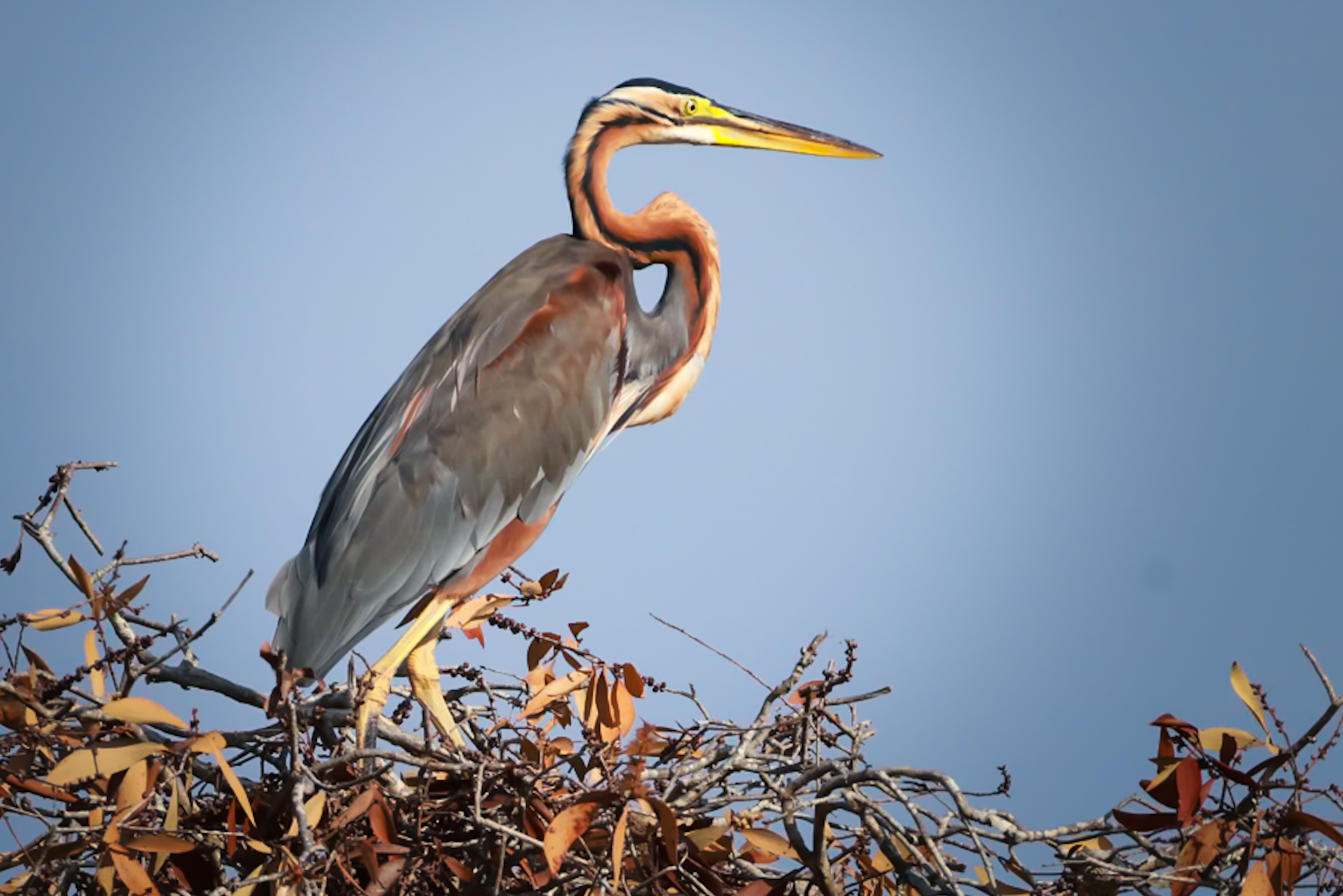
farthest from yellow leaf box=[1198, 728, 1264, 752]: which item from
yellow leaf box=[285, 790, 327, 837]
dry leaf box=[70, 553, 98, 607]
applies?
dry leaf box=[70, 553, 98, 607]

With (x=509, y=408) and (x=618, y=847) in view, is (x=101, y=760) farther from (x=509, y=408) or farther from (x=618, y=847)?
(x=509, y=408)

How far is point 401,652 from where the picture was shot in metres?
2.51

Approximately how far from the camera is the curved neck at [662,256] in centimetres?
306

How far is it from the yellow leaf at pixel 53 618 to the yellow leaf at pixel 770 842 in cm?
97

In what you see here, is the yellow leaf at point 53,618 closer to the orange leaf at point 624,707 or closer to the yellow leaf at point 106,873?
the yellow leaf at point 106,873

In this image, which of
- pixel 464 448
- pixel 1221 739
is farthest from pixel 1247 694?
pixel 464 448

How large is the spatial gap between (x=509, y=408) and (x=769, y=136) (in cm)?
100

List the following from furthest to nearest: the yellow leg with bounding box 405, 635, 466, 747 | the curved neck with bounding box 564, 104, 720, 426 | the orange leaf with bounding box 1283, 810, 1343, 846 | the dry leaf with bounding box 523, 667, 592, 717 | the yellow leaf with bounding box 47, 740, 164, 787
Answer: the curved neck with bounding box 564, 104, 720, 426
the yellow leg with bounding box 405, 635, 466, 747
the dry leaf with bounding box 523, 667, 592, 717
the yellow leaf with bounding box 47, 740, 164, 787
the orange leaf with bounding box 1283, 810, 1343, 846

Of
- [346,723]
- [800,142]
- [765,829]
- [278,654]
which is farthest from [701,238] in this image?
[278,654]

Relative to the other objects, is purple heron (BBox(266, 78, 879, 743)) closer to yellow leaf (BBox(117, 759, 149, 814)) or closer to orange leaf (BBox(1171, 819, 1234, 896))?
yellow leaf (BBox(117, 759, 149, 814))

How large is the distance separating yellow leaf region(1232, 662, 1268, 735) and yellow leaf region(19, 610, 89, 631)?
151 cm

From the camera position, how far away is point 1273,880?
60.2 inches

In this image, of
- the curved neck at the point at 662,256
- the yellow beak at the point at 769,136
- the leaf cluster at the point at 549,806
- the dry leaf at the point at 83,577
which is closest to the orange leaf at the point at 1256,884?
the leaf cluster at the point at 549,806

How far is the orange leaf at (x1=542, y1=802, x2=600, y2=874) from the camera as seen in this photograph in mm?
1561
